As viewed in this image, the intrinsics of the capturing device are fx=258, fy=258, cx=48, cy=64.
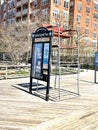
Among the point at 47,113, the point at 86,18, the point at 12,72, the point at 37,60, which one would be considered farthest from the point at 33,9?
the point at 47,113

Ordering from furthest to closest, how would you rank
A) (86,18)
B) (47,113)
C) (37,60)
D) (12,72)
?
(86,18), (12,72), (37,60), (47,113)

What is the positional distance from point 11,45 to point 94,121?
26190mm

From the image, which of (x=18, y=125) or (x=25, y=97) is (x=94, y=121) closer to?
(x=18, y=125)

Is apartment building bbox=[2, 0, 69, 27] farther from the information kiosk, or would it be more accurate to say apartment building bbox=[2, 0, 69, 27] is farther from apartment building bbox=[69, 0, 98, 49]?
the information kiosk

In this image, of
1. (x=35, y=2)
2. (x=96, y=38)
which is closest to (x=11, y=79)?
(x=35, y=2)

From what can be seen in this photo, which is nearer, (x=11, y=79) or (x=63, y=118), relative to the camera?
(x=63, y=118)

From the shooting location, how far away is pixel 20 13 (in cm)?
6353

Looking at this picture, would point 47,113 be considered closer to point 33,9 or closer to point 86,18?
point 33,9

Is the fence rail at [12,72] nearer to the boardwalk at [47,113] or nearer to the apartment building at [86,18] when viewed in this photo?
the boardwalk at [47,113]

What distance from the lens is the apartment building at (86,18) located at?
195 ft

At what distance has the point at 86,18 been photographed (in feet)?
212

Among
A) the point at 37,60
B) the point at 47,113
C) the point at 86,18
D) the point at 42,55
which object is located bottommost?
the point at 47,113

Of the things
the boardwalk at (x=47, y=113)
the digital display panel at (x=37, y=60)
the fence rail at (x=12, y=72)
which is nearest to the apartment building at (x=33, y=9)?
the fence rail at (x=12, y=72)

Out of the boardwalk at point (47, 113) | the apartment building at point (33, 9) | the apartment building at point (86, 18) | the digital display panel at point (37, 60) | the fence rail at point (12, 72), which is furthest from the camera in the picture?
the apartment building at point (86, 18)
